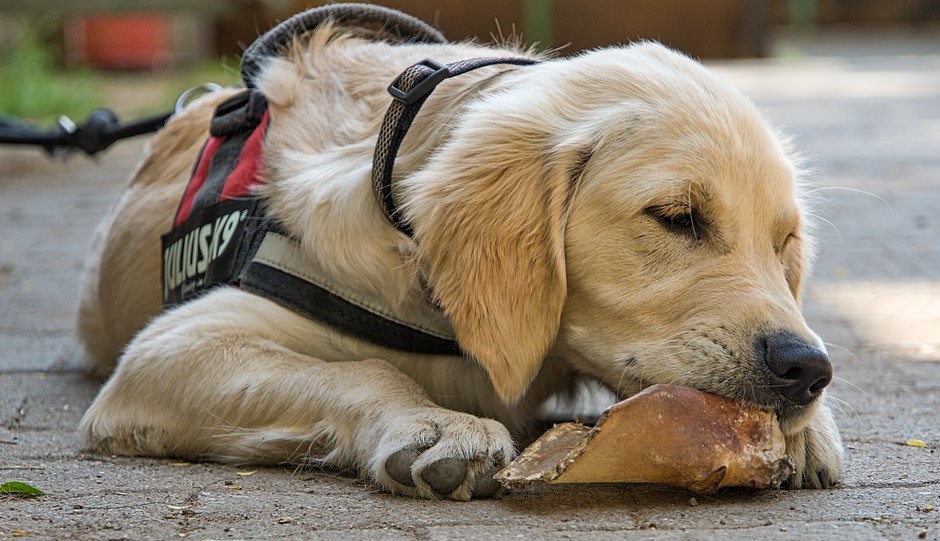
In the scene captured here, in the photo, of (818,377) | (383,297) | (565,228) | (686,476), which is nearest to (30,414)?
(383,297)

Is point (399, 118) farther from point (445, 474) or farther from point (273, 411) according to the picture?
point (445, 474)

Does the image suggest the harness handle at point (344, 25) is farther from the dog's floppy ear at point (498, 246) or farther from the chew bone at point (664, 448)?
the chew bone at point (664, 448)

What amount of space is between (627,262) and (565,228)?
0.17 meters

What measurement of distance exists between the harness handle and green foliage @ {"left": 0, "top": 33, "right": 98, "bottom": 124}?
6342 mm

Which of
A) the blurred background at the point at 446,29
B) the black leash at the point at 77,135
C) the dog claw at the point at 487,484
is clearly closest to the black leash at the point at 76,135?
the black leash at the point at 77,135

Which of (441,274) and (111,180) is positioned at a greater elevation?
(441,274)

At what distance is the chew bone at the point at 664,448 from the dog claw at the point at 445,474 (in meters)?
0.10

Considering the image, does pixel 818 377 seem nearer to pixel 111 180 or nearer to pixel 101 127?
pixel 101 127

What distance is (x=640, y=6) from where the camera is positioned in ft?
53.3

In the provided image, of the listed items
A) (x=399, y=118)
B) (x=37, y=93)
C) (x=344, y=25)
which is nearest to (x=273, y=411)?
(x=399, y=118)

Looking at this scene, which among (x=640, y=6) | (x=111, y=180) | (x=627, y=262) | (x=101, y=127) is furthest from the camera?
(x=640, y=6)

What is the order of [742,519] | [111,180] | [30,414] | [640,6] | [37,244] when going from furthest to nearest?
[640,6] < [111,180] < [37,244] < [30,414] < [742,519]

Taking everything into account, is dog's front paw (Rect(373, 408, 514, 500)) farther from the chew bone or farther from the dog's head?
the dog's head

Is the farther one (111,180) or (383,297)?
(111,180)
